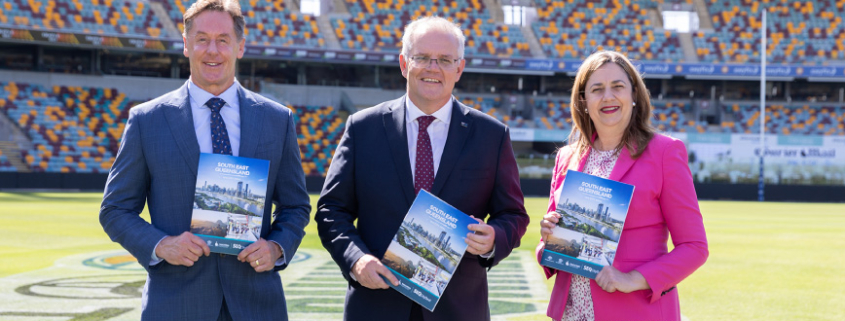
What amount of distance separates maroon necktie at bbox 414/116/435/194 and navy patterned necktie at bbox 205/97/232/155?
2.51 ft

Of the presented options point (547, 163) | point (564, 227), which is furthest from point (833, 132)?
point (564, 227)

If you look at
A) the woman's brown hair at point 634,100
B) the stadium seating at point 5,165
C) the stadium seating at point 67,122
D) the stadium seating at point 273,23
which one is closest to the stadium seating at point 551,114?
the stadium seating at point 273,23

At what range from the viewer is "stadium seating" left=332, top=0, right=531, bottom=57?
123ft

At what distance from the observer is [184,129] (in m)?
3.01

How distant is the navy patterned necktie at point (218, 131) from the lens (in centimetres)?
302

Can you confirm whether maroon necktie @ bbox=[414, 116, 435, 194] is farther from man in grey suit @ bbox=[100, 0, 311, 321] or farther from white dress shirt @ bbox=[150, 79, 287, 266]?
white dress shirt @ bbox=[150, 79, 287, 266]

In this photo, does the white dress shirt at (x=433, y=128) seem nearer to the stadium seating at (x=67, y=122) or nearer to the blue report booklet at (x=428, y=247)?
the blue report booklet at (x=428, y=247)

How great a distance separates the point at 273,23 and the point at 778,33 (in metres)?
26.0

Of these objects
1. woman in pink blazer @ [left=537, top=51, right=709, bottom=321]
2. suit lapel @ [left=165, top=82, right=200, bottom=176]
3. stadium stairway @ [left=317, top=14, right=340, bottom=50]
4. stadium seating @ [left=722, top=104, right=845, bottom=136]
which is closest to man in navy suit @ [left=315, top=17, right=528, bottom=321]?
woman in pink blazer @ [left=537, top=51, right=709, bottom=321]

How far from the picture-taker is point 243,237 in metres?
2.89

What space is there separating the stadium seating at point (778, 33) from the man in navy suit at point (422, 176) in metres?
38.8

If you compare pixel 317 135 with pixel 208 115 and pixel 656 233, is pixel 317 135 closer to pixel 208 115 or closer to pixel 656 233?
pixel 208 115

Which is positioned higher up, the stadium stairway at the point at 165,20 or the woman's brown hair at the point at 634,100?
the stadium stairway at the point at 165,20

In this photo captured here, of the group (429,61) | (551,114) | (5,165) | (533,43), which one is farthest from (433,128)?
(533,43)
